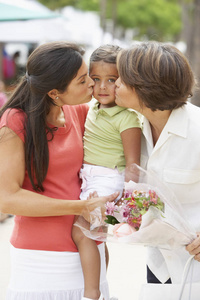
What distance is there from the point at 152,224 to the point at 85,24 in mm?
16539

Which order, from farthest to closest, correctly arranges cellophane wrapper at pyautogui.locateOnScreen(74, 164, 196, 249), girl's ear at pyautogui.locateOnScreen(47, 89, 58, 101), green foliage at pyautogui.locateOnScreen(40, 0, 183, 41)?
green foliage at pyautogui.locateOnScreen(40, 0, 183, 41)
girl's ear at pyautogui.locateOnScreen(47, 89, 58, 101)
cellophane wrapper at pyautogui.locateOnScreen(74, 164, 196, 249)

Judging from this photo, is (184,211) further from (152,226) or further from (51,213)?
(51,213)

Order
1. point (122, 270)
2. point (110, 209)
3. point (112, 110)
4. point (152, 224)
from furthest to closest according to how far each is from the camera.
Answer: point (122, 270) → point (112, 110) → point (110, 209) → point (152, 224)

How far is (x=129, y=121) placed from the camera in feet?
9.71

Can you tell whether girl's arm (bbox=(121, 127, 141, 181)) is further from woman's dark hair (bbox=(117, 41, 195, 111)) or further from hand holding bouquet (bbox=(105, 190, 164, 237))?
hand holding bouquet (bbox=(105, 190, 164, 237))

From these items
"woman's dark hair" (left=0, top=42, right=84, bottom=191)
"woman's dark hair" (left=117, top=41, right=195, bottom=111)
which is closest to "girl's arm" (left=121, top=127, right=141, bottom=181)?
"woman's dark hair" (left=117, top=41, right=195, bottom=111)

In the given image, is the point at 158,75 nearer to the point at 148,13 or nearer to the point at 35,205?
the point at 35,205

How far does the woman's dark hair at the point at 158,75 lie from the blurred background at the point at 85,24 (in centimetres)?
80

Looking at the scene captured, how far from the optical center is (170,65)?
246 cm

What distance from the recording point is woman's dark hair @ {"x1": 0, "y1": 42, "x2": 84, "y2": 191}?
2.62m

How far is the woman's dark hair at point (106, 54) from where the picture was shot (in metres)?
2.99

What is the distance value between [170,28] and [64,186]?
3815 cm

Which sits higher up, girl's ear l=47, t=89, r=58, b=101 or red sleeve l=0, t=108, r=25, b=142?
girl's ear l=47, t=89, r=58, b=101

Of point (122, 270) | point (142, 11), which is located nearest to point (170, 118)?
point (122, 270)
